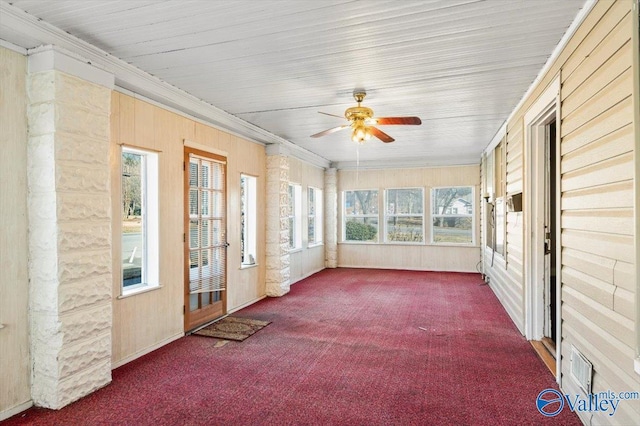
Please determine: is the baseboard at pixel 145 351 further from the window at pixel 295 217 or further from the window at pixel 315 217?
the window at pixel 315 217

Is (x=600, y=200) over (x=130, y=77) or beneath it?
beneath

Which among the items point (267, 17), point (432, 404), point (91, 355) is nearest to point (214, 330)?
point (91, 355)

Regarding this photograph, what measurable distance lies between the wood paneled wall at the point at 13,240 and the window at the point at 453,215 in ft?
25.4

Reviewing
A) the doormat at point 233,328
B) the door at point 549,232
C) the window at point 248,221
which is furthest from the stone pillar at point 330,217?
the door at point 549,232

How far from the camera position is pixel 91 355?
113 inches

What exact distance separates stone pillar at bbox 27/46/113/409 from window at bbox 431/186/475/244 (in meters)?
7.40

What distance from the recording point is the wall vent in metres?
2.35

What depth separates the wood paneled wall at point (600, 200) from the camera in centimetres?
187

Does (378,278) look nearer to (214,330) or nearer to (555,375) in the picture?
(214,330)

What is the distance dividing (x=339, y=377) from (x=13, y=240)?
8.68 feet

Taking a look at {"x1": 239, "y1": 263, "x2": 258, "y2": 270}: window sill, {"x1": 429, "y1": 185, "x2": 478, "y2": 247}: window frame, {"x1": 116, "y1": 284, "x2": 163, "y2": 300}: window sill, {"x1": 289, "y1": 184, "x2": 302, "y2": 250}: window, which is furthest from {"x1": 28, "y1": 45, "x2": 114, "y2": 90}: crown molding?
{"x1": 429, "y1": 185, "x2": 478, "y2": 247}: window frame

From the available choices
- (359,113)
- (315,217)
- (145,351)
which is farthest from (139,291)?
(315,217)

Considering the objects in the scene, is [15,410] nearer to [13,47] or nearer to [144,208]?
[144,208]

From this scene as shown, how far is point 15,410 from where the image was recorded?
257 cm
